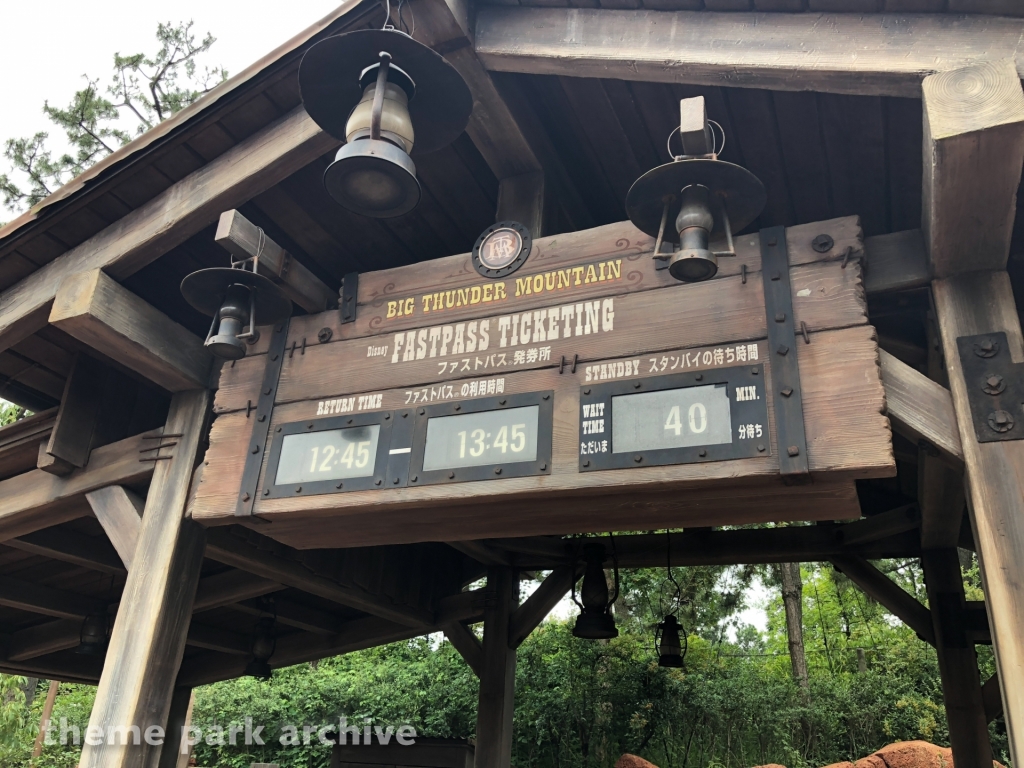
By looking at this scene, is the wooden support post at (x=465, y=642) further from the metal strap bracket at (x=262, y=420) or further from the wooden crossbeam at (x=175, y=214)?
the wooden crossbeam at (x=175, y=214)

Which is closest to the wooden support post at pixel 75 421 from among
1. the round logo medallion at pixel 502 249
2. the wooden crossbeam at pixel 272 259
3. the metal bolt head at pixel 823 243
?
the wooden crossbeam at pixel 272 259

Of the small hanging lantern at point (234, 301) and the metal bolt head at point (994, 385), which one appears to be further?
the small hanging lantern at point (234, 301)

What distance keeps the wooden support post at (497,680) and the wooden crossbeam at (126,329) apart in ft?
10.1

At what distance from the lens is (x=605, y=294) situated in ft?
9.93

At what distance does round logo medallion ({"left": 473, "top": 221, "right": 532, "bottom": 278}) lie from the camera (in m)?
3.26

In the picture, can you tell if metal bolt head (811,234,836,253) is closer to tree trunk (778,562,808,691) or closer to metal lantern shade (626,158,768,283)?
metal lantern shade (626,158,768,283)

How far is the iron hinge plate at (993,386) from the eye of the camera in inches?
95.0

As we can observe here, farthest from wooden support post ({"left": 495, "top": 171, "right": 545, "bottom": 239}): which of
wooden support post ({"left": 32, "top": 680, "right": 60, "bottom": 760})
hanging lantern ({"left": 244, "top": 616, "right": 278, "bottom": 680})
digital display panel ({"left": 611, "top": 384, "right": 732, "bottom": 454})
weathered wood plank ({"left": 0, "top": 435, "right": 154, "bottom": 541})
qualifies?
wooden support post ({"left": 32, "top": 680, "right": 60, "bottom": 760})

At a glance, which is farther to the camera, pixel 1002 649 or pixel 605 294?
pixel 605 294

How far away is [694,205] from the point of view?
2.59 metres

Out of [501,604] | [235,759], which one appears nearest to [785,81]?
[501,604]

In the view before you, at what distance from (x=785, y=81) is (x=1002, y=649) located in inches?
73.2

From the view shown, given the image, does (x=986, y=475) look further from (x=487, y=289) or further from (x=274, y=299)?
(x=274, y=299)

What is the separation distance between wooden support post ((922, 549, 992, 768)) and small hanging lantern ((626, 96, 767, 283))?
3.55 meters
